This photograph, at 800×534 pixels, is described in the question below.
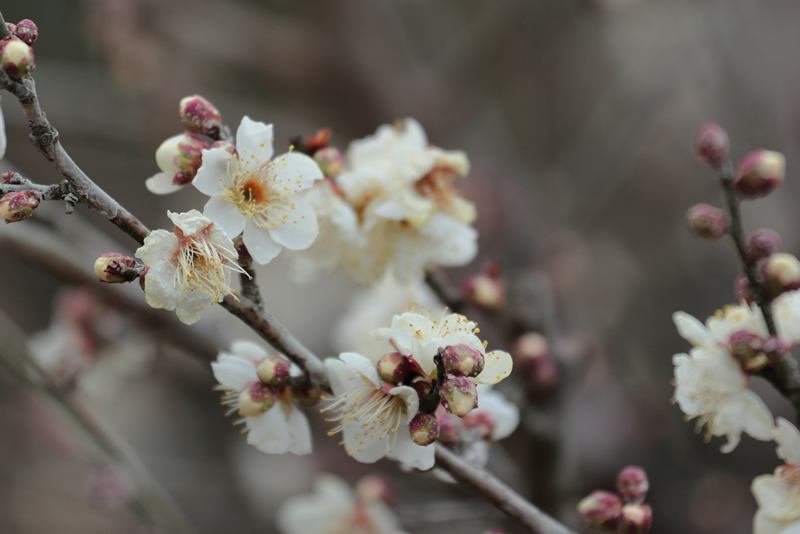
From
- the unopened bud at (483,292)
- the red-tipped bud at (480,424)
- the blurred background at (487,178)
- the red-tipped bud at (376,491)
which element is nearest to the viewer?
the red-tipped bud at (480,424)

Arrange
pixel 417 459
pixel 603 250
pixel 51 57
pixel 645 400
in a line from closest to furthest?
1. pixel 417 459
2. pixel 645 400
3. pixel 603 250
4. pixel 51 57

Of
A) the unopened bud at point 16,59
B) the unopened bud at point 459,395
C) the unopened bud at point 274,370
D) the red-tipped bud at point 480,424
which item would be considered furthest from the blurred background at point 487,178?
the unopened bud at point 16,59

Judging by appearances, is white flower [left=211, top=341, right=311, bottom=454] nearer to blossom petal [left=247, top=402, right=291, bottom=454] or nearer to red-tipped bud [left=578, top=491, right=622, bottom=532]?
blossom petal [left=247, top=402, right=291, bottom=454]

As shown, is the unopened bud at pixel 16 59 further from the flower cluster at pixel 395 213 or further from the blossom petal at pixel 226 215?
the flower cluster at pixel 395 213

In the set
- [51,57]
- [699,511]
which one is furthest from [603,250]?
[51,57]

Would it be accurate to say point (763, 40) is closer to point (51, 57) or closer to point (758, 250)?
point (758, 250)
